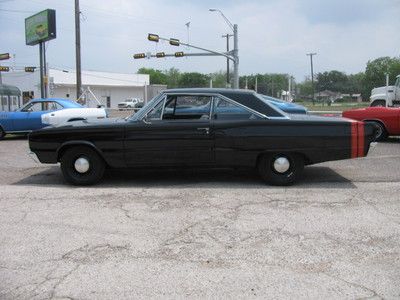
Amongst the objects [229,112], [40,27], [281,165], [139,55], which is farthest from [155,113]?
[139,55]

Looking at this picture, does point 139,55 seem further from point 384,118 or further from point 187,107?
point 187,107

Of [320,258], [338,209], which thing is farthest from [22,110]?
[320,258]

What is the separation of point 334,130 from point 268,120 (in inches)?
A: 39.1

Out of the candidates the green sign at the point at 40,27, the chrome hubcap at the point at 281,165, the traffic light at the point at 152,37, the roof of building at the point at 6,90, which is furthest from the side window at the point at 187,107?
the traffic light at the point at 152,37

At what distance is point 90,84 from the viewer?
74.4 m

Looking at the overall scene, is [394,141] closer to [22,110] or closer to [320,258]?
[320,258]

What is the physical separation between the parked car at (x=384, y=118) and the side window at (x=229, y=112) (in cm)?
648

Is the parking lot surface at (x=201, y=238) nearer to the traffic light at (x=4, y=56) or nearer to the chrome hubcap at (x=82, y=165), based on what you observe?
the chrome hubcap at (x=82, y=165)

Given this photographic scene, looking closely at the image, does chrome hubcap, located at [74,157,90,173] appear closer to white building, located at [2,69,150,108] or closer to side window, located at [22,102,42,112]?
side window, located at [22,102,42,112]

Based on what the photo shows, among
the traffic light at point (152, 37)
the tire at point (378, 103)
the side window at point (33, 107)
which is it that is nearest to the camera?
the side window at point (33, 107)

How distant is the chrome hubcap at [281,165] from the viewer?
7215mm

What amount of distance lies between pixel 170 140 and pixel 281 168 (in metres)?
1.72

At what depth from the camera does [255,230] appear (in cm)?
509

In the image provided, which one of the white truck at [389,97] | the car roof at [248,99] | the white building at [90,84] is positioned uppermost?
the white building at [90,84]
